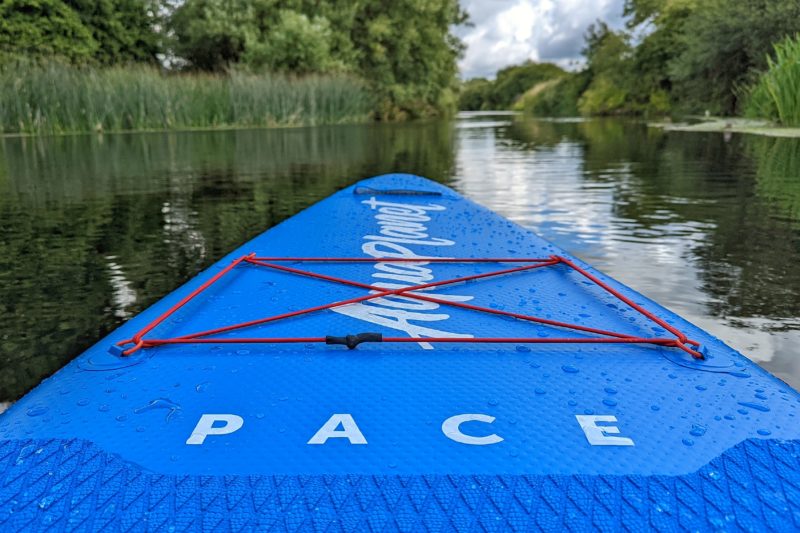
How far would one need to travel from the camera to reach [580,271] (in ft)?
7.83

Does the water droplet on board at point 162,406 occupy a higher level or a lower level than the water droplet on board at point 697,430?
higher

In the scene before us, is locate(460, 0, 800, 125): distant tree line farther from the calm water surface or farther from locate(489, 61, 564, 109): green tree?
locate(489, 61, 564, 109): green tree

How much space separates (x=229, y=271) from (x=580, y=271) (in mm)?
1475

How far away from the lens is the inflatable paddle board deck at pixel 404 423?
1022 mm

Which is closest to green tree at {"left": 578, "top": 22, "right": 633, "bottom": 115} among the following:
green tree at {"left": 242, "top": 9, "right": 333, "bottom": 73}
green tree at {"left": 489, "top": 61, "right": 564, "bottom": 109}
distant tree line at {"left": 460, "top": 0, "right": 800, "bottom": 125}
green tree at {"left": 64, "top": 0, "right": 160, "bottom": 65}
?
distant tree line at {"left": 460, "top": 0, "right": 800, "bottom": 125}

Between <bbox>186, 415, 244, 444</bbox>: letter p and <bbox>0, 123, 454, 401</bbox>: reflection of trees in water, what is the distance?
107 cm

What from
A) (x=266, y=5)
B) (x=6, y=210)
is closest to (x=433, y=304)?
(x=6, y=210)

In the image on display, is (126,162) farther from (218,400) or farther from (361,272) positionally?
(218,400)

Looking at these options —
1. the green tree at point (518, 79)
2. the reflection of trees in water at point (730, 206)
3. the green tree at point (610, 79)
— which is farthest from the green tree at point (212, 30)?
the green tree at point (518, 79)

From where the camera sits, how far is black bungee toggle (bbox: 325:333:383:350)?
164 cm

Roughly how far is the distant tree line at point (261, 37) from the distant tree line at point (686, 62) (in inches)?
409

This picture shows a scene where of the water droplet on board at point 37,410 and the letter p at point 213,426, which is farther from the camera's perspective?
the water droplet on board at point 37,410

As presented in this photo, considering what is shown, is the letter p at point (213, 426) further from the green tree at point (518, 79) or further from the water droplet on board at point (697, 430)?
the green tree at point (518, 79)

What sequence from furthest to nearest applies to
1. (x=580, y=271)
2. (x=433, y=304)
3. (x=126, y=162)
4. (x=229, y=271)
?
(x=126, y=162), (x=229, y=271), (x=580, y=271), (x=433, y=304)
